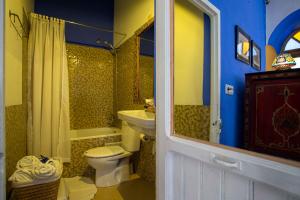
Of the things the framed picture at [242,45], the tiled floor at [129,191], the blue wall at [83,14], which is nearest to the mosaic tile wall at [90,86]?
the blue wall at [83,14]

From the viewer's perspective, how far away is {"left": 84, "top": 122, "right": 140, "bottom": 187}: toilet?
2.11 metres

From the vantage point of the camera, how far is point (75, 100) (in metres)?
3.13

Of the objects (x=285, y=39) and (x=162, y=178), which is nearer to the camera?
(x=285, y=39)

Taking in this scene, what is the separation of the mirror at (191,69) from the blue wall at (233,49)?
0.08 meters

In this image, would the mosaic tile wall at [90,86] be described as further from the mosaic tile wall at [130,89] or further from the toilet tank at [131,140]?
the toilet tank at [131,140]

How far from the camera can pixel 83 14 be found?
126 inches

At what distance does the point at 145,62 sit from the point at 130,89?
22.1 inches

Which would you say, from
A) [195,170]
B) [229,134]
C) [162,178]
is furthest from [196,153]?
[162,178]

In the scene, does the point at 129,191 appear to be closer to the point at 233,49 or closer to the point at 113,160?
the point at 113,160

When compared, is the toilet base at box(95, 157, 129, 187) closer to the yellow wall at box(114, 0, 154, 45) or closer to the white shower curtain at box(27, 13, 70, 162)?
the white shower curtain at box(27, 13, 70, 162)

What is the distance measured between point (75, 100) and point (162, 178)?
2586mm

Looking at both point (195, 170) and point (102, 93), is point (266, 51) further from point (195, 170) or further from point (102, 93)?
point (102, 93)

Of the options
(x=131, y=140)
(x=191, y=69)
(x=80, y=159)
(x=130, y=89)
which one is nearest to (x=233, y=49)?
(x=191, y=69)

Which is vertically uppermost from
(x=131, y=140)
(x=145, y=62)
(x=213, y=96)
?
(x=145, y=62)
